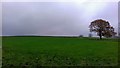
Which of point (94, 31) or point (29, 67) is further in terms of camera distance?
point (94, 31)

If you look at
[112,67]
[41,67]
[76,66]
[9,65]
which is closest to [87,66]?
[76,66]

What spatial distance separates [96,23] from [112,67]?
54.8 metres

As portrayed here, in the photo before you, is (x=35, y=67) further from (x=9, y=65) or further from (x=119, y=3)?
(x=119, y=3)

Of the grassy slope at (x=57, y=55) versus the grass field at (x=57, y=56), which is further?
the grassy slope at (x=57, y=55)

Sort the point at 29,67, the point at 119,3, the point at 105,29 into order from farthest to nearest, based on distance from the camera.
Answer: the point at 105,29 < the point at 119,3 < the point at 29,67

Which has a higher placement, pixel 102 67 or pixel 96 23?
pixel 96 23

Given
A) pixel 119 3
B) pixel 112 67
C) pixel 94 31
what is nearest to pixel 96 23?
pixel 94 31

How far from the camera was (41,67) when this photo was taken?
9969 mm

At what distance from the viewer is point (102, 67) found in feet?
32.7

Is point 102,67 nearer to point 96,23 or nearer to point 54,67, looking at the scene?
point 54,67

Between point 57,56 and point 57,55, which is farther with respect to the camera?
point 57,55

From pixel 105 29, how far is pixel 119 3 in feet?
147

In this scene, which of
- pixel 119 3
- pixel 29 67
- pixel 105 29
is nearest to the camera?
pixel 29 67

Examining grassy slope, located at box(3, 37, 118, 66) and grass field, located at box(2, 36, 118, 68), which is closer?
grass field, located at box(2, 36, 118, 68)
